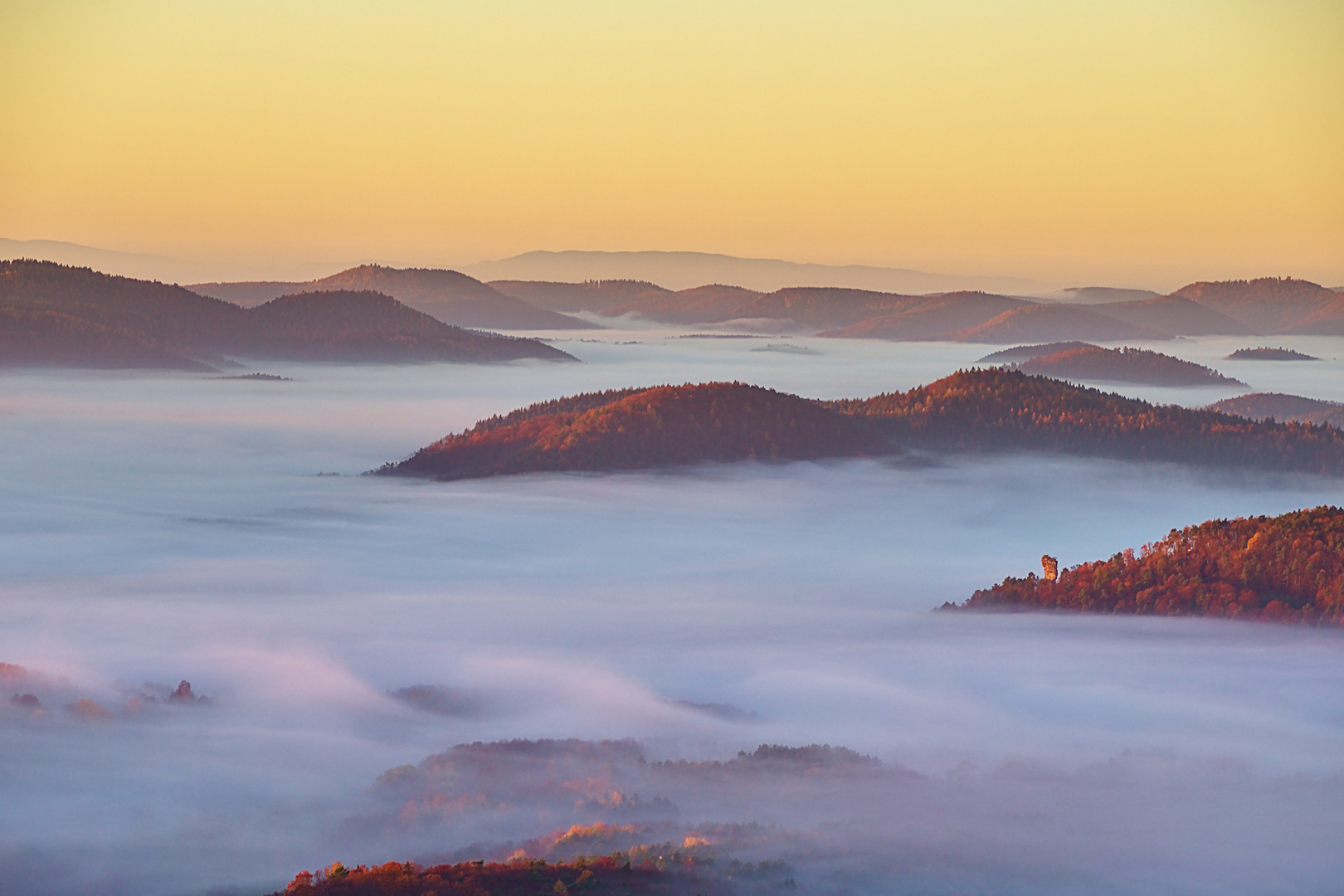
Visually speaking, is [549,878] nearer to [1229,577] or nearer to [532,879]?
[532,879]

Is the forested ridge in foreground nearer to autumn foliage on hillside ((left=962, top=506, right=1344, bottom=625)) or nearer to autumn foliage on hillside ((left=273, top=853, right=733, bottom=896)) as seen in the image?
autumn foliage on hillside ((left=273, top=853, right=733, bottom=896))

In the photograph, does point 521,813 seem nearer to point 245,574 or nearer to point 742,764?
point 742,764

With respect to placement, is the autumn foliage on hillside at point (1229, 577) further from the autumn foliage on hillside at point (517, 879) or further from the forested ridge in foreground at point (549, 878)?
the autumn foliage on hillside at point (517, 879)

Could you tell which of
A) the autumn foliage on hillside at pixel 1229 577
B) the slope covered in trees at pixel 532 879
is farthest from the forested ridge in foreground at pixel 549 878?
the autumn foliage on hillside at pixel 1229 577

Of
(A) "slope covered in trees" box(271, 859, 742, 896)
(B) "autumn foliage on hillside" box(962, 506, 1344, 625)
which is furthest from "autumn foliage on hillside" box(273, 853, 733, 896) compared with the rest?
(B) "autumn foliage on hillside" box(962, 506, 1344, 625)

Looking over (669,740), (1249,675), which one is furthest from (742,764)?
(1249,675)

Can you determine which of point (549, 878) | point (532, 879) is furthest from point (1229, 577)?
point (532, 879)
